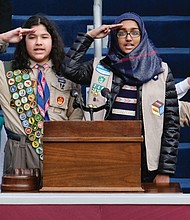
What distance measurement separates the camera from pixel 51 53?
511 centimetres

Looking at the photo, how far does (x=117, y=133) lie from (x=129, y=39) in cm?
89

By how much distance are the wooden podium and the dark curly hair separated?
992mm

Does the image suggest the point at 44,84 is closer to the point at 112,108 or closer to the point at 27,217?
the point at 112,108

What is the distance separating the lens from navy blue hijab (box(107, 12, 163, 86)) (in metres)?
4.81

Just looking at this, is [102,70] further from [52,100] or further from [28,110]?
[28,110]

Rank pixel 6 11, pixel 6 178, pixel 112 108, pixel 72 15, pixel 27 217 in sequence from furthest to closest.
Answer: pixel 72 15
pixel 6 11
pixel 112 108
pixel 6 178
pixel 27 217

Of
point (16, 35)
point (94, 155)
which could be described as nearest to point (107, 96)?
point (94, 155)

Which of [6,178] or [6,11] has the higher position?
[6,11]

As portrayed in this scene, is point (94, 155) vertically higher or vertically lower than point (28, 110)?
lower

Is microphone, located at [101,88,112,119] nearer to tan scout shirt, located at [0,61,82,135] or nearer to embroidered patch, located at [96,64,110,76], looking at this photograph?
embroidered patch, located at [96,64,110,76]

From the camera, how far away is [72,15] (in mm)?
8062

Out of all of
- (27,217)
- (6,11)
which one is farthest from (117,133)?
(6,11)

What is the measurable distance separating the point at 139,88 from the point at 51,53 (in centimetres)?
62

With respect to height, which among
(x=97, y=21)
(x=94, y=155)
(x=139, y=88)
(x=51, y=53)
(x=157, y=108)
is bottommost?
(x=94, y=155)
